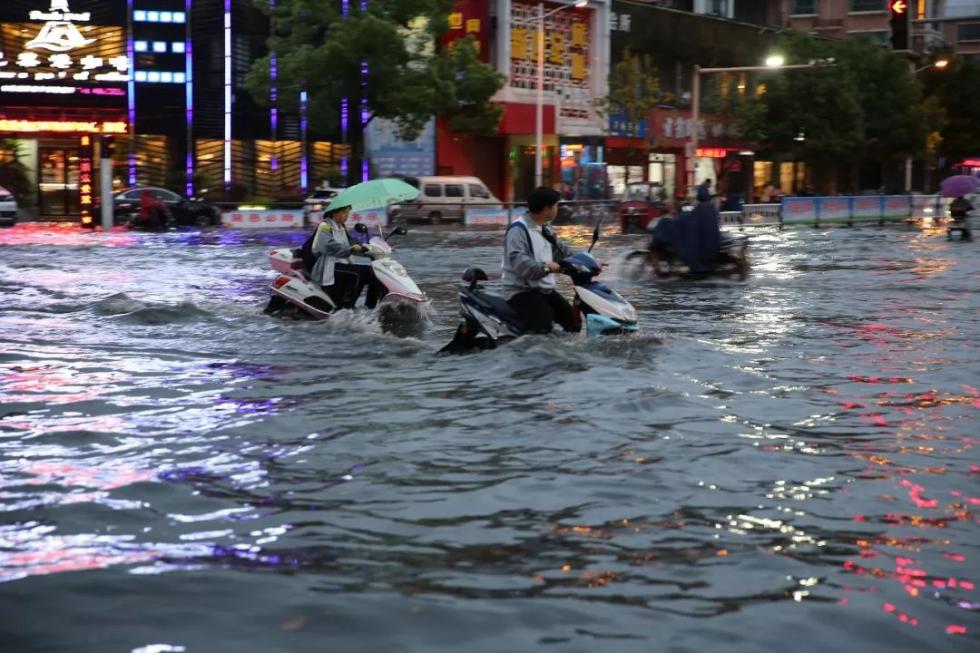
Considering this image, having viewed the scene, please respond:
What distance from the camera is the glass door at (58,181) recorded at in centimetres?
5091

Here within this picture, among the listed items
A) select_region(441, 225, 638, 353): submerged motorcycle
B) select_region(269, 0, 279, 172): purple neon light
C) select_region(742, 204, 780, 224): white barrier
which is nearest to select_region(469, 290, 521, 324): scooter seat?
select_region(441, 225, 638, 353): submerged motorcycle

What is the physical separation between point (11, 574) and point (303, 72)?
4394 cm

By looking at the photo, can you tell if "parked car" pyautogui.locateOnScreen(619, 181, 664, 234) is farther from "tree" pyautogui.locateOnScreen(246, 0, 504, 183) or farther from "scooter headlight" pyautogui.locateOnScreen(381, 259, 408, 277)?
"scooter headlight" pyautogui.locateOnScreen(381, 259, 408, 277)

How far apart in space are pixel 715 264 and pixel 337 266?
361 inches

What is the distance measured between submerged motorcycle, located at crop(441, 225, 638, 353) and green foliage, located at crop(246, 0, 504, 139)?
36173 mm

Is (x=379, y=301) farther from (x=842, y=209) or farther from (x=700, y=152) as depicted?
(x=700, y=152)

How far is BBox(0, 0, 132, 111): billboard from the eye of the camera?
1944 inches

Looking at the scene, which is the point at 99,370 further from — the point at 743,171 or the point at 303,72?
the point at 743,171

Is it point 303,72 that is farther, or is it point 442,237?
point 303,72

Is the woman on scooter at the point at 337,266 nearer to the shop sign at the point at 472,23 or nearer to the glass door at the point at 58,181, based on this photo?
the glass door at the point at 58,181

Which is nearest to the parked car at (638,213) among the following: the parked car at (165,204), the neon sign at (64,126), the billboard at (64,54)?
the parked car at (165,204)

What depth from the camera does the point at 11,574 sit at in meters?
5.72

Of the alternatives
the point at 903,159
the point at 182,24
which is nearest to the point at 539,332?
the point at 182,24

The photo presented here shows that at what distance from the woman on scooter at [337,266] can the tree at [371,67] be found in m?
32.4
